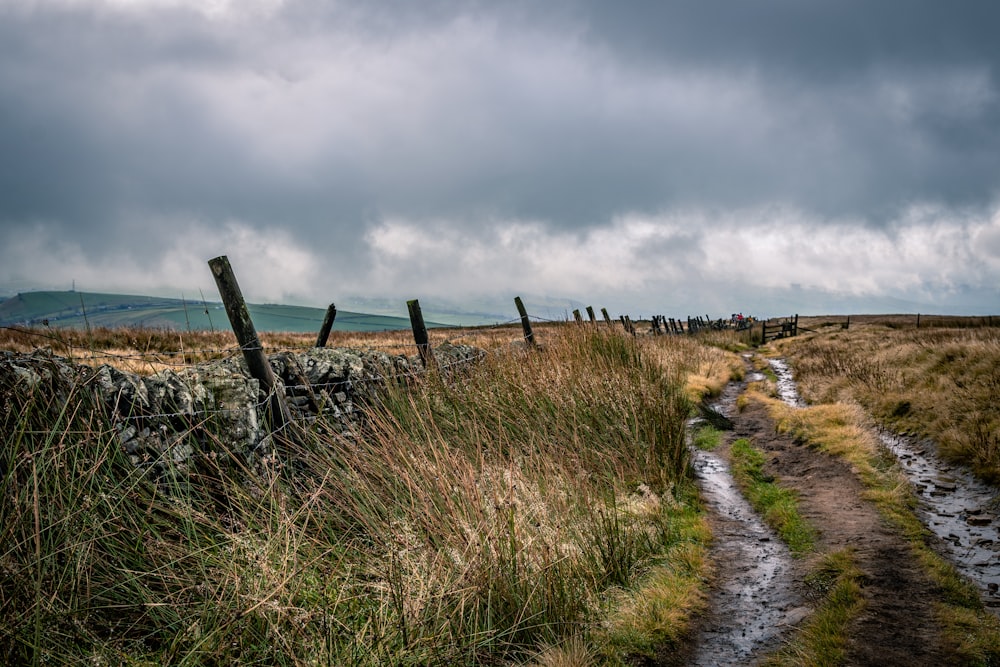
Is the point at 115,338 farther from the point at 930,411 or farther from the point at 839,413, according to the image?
the point at 930,411

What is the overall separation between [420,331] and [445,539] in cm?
436

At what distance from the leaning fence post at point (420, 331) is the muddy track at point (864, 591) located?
4.29 m

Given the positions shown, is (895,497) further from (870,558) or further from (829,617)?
(829,617)

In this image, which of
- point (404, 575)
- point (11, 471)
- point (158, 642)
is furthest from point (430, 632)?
point (11, 471)

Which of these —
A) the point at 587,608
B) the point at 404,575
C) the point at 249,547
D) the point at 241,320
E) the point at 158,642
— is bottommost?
the point at 587,608

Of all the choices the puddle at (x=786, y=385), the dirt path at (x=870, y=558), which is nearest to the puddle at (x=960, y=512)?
the dirt path at (x=870, y=558)

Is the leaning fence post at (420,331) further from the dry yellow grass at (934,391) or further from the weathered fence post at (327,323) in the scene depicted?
the dry yellow grass at (934,391)

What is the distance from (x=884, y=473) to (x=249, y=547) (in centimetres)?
935

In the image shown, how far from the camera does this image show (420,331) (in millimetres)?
7930

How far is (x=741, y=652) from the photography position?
443 centimetres

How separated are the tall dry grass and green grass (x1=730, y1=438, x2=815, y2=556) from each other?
1.15 metres

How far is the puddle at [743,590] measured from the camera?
4.52 metres

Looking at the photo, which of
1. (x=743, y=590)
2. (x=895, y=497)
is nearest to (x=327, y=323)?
(x=743, y=590)

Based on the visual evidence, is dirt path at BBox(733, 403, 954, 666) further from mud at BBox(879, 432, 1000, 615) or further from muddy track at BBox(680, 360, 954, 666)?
mud at BBox(879, 432, 1000, 615)
